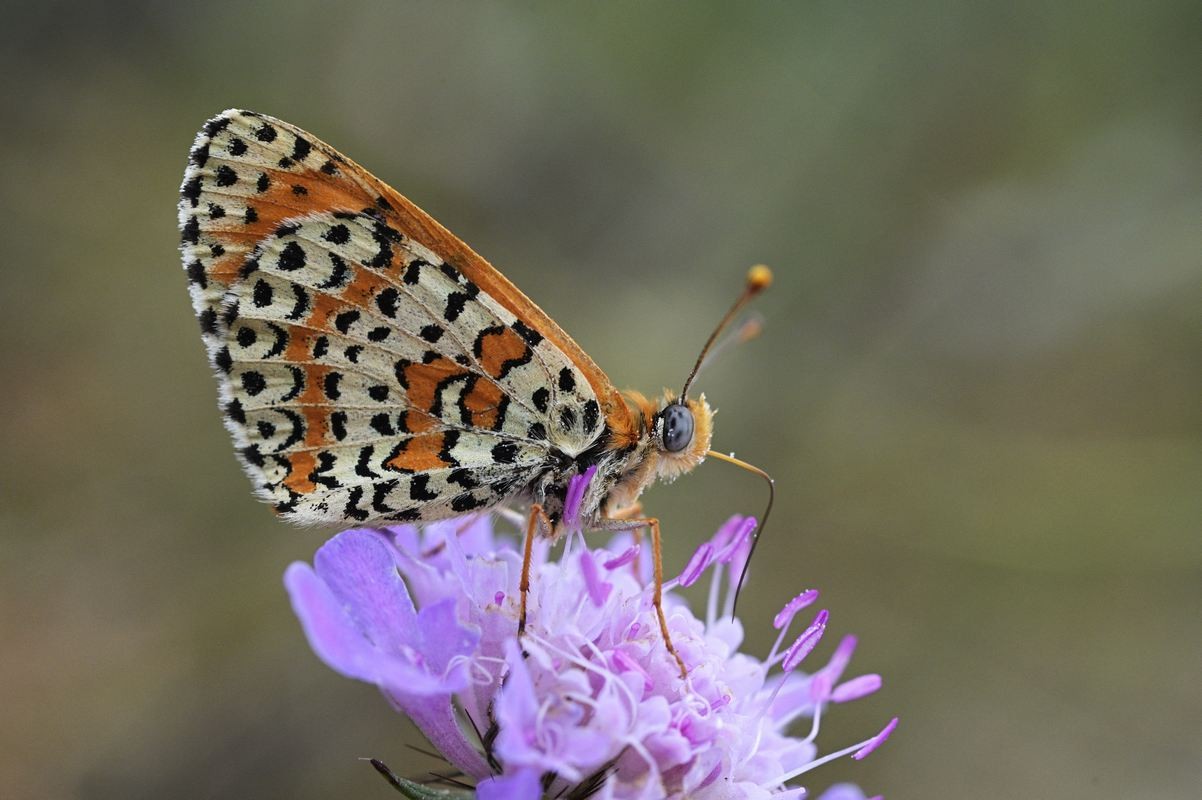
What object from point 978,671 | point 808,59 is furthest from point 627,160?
point 978,671

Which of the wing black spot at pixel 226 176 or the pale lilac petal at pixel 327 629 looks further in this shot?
the wing black spot at pixel 226 176

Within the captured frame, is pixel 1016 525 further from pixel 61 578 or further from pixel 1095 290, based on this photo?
pixel 61 578

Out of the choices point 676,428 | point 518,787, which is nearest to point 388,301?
point 676,428

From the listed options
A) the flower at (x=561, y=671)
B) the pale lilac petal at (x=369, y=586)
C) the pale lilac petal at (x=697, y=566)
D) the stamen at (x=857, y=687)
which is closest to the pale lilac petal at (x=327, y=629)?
the flower at (x=561, y=671)

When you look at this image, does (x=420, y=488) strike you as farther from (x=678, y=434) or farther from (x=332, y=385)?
(x=678, y=434)

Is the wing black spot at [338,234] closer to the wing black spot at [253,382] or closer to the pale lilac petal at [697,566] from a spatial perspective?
the wing black spot at [253,382]

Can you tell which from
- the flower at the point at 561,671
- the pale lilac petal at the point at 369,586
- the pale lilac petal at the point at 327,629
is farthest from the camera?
the pale lilac petal at the point at 369,586

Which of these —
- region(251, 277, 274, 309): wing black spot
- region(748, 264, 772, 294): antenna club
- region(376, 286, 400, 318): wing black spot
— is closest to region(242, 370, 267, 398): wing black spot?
region(251, 277, 274, 309): wing black spot
